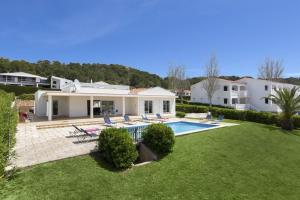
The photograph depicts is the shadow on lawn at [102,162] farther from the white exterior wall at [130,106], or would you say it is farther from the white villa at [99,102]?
the white exterior wall at [130,106]

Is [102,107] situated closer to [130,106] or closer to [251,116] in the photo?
[130,106]

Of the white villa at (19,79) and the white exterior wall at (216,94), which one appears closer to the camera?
the white exterior wall at (216,94)

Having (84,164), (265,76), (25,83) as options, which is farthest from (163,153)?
(25,83)

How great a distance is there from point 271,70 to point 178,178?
217 feet

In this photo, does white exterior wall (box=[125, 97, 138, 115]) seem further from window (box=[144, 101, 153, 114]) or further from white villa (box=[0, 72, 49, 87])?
white villa (box=[0, 72, 49, 87])

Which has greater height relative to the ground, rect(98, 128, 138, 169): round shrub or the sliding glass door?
the sliding glass door

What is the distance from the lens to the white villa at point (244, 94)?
51.0 meters

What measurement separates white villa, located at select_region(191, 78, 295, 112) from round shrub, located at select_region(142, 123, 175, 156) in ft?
140

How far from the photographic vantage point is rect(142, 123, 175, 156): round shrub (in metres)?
10.9

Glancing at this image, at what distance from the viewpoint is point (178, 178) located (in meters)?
8.88

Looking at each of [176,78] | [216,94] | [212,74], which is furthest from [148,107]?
[176,78]

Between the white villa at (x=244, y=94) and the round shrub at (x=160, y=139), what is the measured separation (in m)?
42.6

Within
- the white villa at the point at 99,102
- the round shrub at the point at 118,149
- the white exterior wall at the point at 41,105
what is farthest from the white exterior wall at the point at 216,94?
the round shrub at the point at 118,149

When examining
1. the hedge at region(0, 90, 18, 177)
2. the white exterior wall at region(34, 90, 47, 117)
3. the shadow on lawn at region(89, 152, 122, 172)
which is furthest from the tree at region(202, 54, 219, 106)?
the hedge at region(0, 90, 18, 177)
